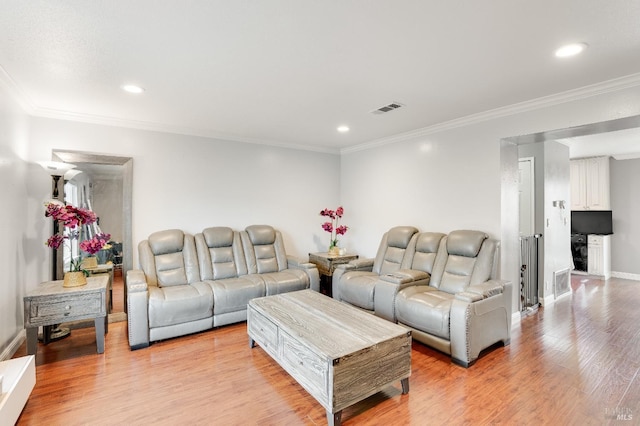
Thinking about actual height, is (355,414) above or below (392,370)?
below

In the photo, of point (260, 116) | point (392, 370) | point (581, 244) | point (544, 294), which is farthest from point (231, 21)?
point (581, 244)

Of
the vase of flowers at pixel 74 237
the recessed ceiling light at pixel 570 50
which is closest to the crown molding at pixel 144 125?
the vase of flowers at pixel 74 237

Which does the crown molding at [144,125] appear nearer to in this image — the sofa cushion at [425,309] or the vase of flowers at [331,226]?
the vase of flowers at [331,226]

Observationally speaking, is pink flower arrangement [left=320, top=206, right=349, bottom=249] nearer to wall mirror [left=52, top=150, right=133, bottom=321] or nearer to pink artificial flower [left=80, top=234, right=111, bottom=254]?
wall mirror [left=52, top=150, right=133, bottom=321]

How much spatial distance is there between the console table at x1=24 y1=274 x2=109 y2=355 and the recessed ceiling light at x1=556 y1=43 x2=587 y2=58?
14.0 feet

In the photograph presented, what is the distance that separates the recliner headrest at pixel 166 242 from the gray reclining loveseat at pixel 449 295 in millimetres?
2156

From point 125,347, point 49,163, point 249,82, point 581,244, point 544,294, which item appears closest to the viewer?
point 249,82

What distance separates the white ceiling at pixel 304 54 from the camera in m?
1.76

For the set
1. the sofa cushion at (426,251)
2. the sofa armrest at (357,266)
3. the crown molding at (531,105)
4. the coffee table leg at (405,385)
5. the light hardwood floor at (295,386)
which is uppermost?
the crown molding at (531,105)

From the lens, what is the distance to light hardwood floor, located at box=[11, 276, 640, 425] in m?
2.08

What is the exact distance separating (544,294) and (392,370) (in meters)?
3.49

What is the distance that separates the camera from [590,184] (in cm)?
648

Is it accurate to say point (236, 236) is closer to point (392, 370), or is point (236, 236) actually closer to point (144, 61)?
point (144, 61)

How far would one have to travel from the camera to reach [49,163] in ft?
11.1
